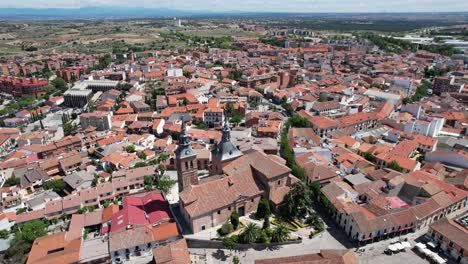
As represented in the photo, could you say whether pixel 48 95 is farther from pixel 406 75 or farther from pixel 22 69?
pixel 406 75

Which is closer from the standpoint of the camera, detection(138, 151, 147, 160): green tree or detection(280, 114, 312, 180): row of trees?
detection(280, 114, 312, 180): row of trees

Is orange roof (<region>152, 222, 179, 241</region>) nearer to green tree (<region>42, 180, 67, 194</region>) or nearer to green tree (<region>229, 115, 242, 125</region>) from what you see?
green tree (<region>42, 180, 67, 194</region>)

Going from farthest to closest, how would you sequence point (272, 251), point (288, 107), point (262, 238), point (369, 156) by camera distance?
point (288, 107) → point (369, 156) → point (262, 238) → point (272, 251)

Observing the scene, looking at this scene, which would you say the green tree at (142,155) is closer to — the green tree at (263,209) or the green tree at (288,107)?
the green tree at (263,209)

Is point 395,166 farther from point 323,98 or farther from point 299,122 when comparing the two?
point 323,98

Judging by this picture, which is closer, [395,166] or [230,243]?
[230,243]

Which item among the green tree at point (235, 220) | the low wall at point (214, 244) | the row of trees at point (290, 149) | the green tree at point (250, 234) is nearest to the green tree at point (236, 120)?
the row of trees at point (290, 149)

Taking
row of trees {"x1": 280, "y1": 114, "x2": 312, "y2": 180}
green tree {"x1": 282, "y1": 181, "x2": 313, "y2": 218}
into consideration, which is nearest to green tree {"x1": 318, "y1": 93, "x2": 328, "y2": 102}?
row of trees {"x1": 280, "y1": 114, "x2": 312, "y2": 180}

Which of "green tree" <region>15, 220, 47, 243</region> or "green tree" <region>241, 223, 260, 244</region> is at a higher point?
"green tree" <region>241, 223, 260, 244</region>

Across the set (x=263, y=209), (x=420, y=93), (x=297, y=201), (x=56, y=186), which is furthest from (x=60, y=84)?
(x=420, y=93)
